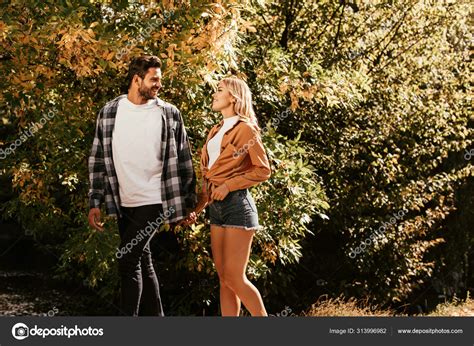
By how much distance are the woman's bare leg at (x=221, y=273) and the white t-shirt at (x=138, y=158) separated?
1.37 ft

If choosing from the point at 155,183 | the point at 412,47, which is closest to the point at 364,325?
the point at 155,183

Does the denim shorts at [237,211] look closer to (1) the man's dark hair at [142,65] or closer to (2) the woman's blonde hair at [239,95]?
(2) the woman's blonde hair at [239,95]

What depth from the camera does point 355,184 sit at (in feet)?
30.6

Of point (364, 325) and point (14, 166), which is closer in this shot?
point (364, 325)

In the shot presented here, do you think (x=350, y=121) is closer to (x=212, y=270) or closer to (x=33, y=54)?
(x=212, y=270)

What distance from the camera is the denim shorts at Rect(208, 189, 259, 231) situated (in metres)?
4.36

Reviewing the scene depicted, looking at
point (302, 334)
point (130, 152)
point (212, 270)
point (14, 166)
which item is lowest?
point (212, 270)

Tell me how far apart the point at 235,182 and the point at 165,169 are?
470 mm

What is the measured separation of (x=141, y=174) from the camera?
4453 millimetres

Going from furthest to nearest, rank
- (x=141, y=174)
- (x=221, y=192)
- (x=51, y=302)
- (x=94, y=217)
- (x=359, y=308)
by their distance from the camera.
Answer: (x=51, y=302)
(x=359, y=308)
(x=94, y=217)
(x=141, y=174)
(x=221, y=192)

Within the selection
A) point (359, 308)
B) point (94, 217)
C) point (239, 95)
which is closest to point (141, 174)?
Result: point (94, 217)

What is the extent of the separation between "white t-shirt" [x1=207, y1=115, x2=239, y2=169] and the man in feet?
0.68

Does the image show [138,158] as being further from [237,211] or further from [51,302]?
[51,302]

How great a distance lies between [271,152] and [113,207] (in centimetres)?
234
